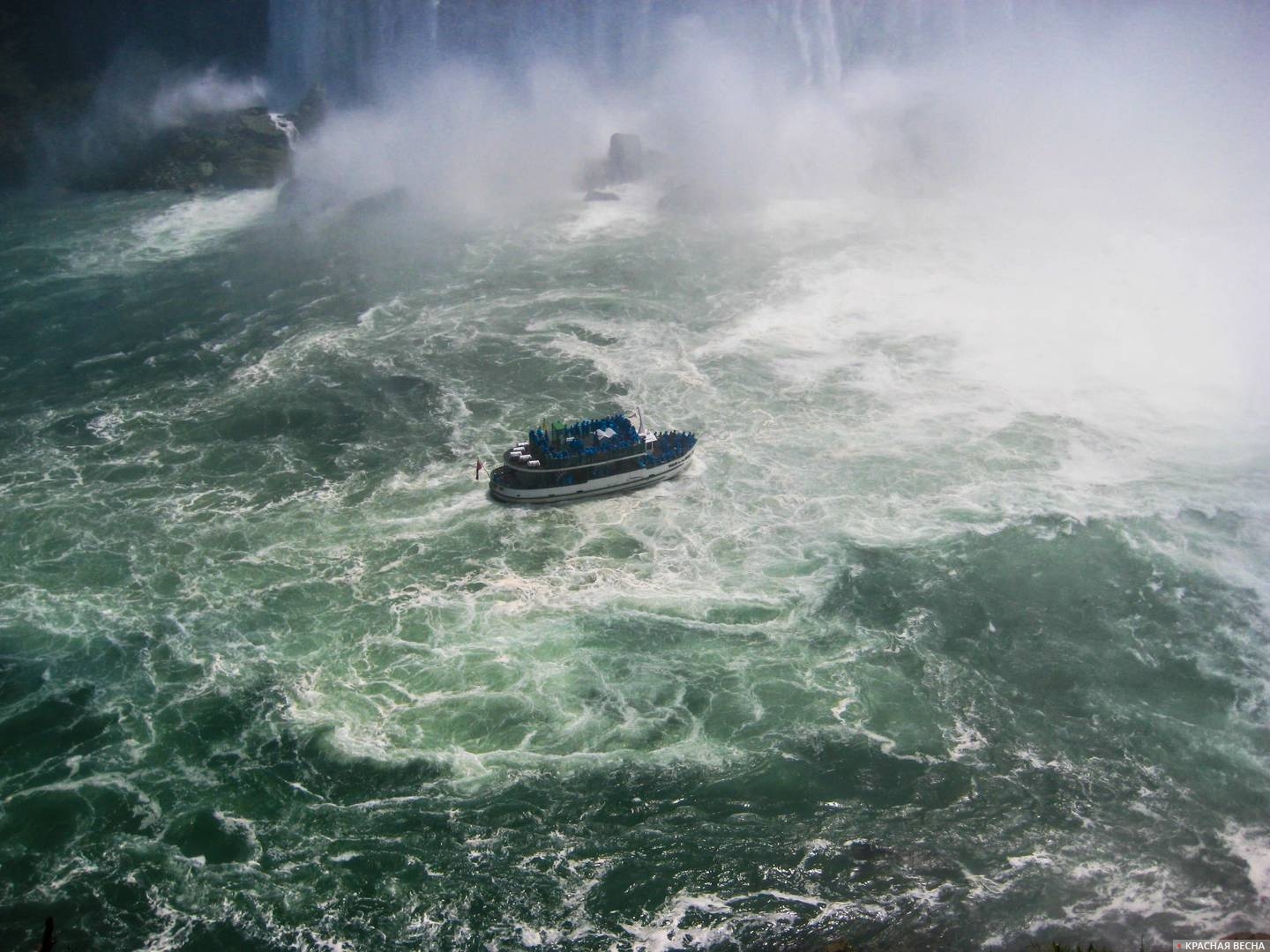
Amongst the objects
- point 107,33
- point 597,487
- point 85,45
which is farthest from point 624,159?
point 597,487

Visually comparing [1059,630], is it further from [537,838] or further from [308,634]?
[308,634]

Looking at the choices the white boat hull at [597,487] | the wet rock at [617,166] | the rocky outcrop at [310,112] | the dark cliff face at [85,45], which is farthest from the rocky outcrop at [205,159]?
the white boat hull at [597,487]

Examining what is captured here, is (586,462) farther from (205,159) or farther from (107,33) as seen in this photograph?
(107,33)

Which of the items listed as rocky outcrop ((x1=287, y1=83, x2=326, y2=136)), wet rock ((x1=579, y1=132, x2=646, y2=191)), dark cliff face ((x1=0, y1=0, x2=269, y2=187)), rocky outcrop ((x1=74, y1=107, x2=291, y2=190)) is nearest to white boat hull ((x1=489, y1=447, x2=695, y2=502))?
wet rock ((x1=579, y1=132, x2=646, y2=191))

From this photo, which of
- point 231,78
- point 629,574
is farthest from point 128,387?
point 231,78

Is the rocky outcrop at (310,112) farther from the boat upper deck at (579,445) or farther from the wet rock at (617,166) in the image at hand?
the boat upper deck at (579,445)

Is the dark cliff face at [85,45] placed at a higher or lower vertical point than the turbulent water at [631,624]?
higher

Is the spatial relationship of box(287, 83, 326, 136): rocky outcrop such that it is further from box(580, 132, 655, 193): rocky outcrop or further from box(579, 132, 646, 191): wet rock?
box(580, 132, 655, 193): rocky outcrop

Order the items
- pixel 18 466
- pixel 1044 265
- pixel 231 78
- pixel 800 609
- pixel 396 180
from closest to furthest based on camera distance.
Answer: pixel 800 609
pixel 18 466
pixel 1044 265
pixel 396 180
pixel 231 78
